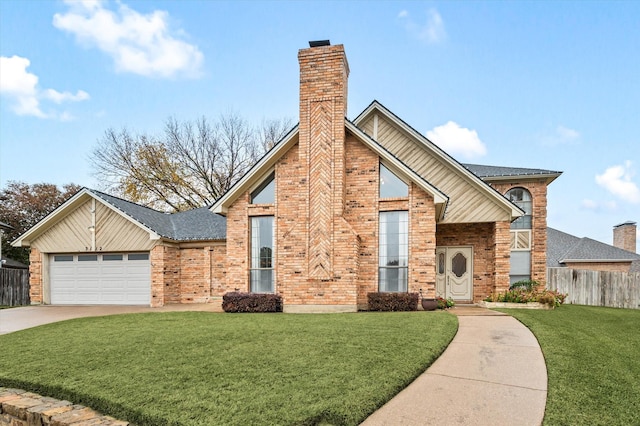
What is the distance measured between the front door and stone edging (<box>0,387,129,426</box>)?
11110 mm

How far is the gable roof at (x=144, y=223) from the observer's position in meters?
13.3

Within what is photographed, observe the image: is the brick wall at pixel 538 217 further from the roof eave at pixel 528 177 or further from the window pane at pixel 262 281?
the window pane at pixel 262 281

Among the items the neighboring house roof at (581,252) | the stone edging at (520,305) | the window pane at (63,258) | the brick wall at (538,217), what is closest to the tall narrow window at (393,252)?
the stone edging at (520,305)

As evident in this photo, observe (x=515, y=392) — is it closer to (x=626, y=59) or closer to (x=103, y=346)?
(x=103, y=346)

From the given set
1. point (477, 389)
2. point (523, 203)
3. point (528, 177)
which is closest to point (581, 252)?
point (523, 203)

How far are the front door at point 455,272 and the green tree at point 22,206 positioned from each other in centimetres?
2723

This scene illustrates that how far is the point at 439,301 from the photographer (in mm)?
10703

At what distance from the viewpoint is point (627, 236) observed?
76.4 feet

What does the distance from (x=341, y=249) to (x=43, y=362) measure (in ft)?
22.3

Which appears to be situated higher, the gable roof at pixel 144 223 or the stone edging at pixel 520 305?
the gable roof at pixel 144 223

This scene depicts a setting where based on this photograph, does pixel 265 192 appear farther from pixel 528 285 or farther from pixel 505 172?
pixel 505 172

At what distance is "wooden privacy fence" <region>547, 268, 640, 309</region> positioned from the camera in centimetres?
1465

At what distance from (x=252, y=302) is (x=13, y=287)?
42.3 ft

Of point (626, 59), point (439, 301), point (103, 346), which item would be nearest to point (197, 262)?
point (103, 346)
